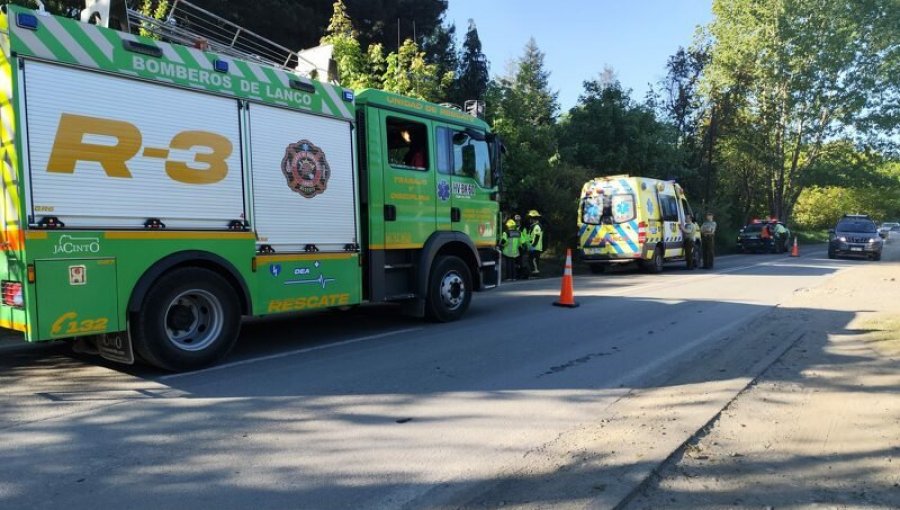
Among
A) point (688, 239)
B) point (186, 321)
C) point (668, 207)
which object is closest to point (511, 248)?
point (668, 207)

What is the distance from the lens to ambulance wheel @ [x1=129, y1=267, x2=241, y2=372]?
5520 millimetres

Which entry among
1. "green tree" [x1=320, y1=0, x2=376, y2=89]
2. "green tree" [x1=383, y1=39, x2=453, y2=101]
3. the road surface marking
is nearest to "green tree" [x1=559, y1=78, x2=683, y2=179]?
"green tree" [x1=383, y1=39, x2=453, y2=101]

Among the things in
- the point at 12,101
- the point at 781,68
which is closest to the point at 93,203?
the point at 12,101

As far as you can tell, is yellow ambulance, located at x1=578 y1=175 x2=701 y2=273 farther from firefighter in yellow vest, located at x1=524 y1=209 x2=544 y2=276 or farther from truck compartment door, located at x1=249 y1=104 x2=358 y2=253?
truck compartment door, located at x1=249 y1=104 x2=358 y2=253

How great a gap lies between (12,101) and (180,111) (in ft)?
4.42

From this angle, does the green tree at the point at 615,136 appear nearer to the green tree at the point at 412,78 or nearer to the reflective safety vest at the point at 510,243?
the green tree at the point at 412,78

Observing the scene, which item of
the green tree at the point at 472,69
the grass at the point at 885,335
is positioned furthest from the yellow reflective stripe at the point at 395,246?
the green tree at the point at 472,69

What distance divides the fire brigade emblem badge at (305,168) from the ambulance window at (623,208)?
1232 centimetres

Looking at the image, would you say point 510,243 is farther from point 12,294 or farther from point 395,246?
point 12,294

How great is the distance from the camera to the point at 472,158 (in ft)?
30.7

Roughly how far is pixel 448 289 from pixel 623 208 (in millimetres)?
10333

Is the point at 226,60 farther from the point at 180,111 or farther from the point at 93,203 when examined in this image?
the point at 93,203

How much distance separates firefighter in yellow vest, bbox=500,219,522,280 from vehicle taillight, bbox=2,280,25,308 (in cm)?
1181

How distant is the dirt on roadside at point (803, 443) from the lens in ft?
10.8
